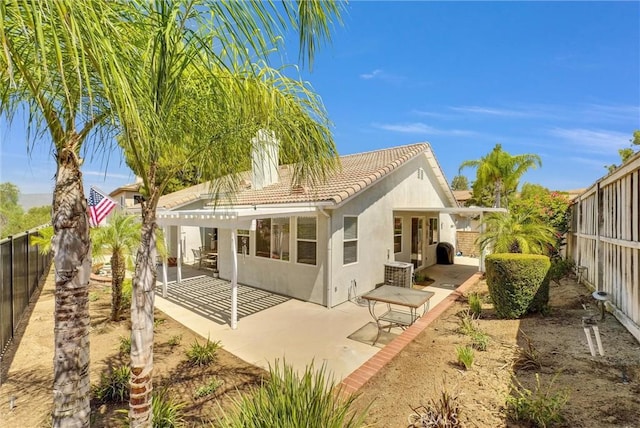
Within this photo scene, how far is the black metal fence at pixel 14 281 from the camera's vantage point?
695 centimetres

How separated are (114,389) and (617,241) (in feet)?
35.5

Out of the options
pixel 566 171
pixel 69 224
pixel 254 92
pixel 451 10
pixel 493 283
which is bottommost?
pixel 493 283

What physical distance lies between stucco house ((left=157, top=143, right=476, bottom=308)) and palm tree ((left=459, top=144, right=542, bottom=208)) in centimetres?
1642

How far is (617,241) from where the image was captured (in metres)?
7.47

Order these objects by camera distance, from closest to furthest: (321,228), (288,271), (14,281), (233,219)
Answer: (14,281) < (233,219) < (321,228) < (288,271)

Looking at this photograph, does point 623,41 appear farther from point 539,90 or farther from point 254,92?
point 254,92

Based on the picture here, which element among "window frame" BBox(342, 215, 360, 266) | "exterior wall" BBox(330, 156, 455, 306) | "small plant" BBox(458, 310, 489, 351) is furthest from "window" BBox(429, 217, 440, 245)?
"small plant" BBox(458, 310, 489, 351)

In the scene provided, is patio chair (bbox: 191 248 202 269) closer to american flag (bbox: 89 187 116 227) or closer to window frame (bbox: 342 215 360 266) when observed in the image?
american flag (bbox: 89 187 116 227)

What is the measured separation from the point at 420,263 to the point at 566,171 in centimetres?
2171

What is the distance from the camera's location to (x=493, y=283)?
28.0 feet

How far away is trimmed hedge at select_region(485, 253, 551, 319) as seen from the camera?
806 centimetres

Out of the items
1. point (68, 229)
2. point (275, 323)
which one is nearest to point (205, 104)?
point (68, 229)

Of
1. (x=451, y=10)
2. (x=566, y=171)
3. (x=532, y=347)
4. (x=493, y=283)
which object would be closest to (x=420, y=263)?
(x=493, y=283)

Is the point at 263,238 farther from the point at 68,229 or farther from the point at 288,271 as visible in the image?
the point at 68,229
